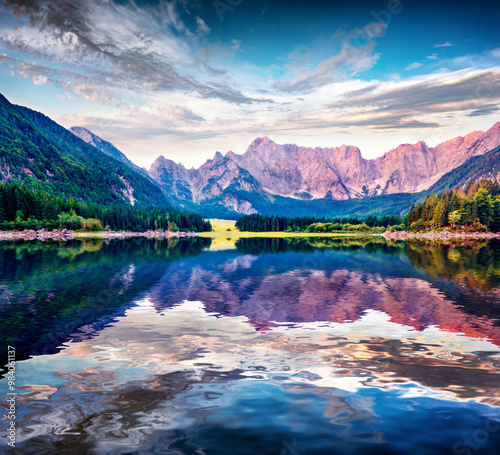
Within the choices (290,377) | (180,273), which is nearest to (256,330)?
(290,377)

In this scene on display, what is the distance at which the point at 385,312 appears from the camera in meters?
34.9

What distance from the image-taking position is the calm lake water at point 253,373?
13.6 metres

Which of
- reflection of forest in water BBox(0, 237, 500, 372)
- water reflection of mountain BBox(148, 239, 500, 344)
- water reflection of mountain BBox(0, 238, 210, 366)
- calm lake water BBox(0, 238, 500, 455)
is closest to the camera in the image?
calm lake water BBox(0, 238, 500, 455)

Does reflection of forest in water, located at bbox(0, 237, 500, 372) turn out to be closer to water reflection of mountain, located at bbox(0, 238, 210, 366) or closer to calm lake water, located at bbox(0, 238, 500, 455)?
water reflection of mountain, located at bbox(0, 238, 210, 366)

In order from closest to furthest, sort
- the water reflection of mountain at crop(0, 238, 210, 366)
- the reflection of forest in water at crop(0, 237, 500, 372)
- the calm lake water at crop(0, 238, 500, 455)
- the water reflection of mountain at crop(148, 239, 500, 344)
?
the calm lake water at crop(0, 238, 500, 455) → the water reflection of mountain at crop(0, 238, 210, 366) → the reflection of forest in water at crop(0, 237, 500, 372) → the water reflection of mountain at crop(148, 239, 500, 344)

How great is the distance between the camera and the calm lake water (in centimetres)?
1358

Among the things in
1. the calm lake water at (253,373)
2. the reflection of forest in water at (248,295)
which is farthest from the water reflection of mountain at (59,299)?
the calm lake water at (253,373)

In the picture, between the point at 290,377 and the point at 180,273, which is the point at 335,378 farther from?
the point at 180,273

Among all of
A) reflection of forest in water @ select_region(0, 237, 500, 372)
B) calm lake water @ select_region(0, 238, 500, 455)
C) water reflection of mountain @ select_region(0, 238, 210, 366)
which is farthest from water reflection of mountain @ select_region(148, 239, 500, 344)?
water reflection of mountain @ select_region(0, 238, 210, 366)

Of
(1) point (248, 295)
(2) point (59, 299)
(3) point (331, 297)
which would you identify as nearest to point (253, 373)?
(1) point (248, 295)

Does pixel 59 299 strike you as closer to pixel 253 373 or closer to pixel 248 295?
pixel 248 295

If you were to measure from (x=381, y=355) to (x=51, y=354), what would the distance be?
68.9 ft

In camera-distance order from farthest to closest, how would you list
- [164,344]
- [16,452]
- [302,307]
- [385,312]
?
[302,307], [385,312], [164,344], [16,452]

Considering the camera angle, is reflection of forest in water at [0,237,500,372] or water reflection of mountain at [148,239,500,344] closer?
reflection of forest in water at [0,237,500,372]
